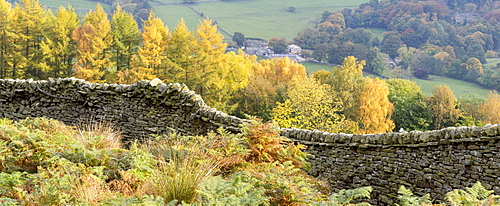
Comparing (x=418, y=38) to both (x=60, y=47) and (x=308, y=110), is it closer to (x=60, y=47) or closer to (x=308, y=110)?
(x=308, y=110)

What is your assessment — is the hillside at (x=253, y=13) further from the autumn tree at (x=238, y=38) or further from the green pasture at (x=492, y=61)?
the green pasture at (x=492, y=61)

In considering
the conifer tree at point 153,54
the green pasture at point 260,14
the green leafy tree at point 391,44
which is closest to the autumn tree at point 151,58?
the conifer tree at point 153,54

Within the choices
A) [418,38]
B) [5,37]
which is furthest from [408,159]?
[418,38]

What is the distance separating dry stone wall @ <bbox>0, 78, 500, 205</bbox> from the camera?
7645mm

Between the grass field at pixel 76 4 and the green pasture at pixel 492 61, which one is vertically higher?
the grass field at pixel 76 4

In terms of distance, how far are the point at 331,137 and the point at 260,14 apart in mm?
138675

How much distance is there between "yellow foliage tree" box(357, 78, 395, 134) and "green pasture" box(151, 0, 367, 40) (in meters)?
72.6

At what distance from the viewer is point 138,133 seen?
10141 millimetres

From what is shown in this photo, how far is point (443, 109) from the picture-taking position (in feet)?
159

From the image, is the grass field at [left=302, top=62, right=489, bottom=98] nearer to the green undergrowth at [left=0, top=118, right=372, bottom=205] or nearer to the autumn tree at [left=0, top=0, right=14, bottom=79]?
the autumn tree at [left=0, top=0, right=14, bottom=79]

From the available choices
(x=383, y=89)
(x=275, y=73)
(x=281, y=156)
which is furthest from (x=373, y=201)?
(x=275, y=73)

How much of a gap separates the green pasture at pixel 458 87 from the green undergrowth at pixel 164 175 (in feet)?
240

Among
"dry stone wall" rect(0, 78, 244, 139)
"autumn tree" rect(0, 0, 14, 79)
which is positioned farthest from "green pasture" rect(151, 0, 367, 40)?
"dry stone wall" rect(0, 78, 244, 139)

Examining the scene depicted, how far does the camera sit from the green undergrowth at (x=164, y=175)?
481cm
